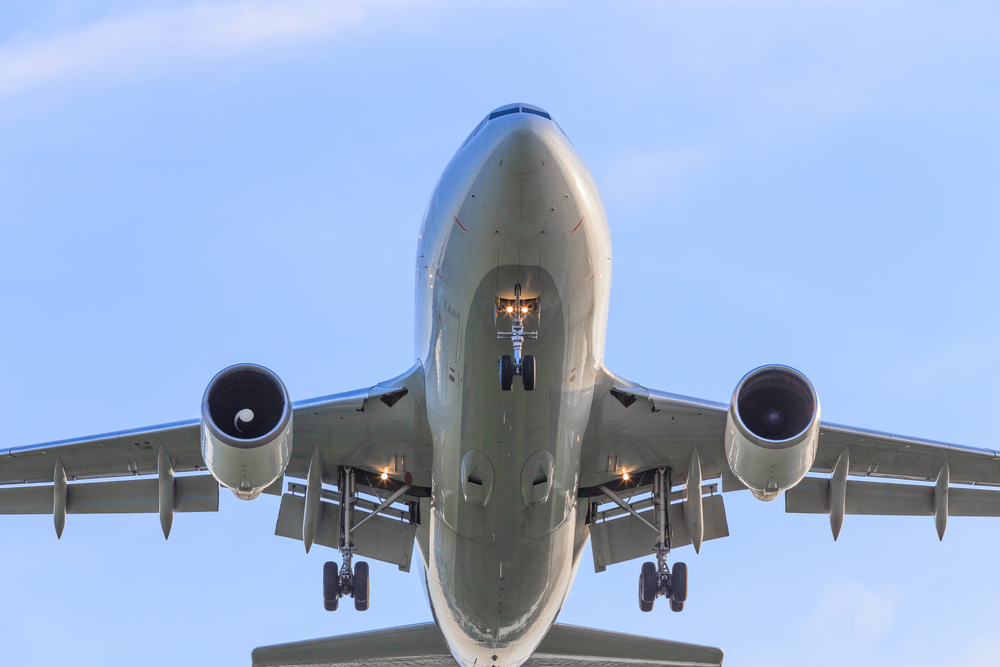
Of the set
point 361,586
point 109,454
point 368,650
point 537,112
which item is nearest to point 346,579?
point 361,586

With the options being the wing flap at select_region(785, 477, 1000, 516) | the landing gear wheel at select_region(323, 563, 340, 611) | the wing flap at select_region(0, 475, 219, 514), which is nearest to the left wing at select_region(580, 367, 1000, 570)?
the wing flap at select_region(785, 477, 1000, 516)

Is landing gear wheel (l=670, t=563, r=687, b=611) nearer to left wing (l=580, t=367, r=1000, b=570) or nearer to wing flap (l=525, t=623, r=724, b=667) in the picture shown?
left wing (l=580, t=367, r=1000, b=570)

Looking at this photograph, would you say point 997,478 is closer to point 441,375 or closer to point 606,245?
point 606,245

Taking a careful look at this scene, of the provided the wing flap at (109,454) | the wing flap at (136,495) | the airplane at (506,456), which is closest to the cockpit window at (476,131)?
the airplane at (506,456)

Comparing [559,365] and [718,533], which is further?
[718,533]

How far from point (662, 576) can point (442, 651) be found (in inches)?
189

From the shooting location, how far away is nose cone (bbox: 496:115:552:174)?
45.1 ft

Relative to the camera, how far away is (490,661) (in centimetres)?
1956

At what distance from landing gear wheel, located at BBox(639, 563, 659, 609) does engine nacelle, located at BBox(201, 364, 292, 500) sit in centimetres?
621

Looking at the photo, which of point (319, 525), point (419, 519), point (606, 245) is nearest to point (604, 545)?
point (419, 519)

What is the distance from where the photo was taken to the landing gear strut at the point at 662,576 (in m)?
18.2

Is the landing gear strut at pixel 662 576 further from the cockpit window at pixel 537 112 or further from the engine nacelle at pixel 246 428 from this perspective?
the cockpit window at pixel 537 112

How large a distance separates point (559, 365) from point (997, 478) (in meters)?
8.51

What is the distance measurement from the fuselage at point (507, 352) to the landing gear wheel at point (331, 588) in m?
1.50
